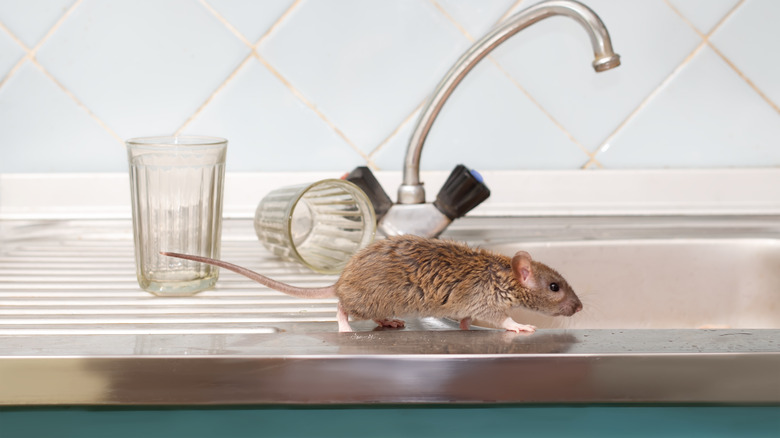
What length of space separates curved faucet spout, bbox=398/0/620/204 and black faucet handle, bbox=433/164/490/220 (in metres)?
0.05

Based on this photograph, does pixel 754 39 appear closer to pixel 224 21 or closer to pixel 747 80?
pixel 747 80

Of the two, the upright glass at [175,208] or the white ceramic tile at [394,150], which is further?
the white ceramic tile at [394,150]

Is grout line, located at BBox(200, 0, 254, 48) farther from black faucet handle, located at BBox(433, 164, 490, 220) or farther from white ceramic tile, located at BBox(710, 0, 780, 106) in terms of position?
white ceramic tile, located at BBox(710, 0, 780, 106)

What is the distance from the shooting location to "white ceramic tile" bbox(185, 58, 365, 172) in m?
1.31

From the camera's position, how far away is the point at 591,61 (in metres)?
1.32

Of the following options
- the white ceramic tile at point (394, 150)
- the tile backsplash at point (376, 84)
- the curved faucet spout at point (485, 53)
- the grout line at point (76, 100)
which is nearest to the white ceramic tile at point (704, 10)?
the tile backsplash at point (376, 84)

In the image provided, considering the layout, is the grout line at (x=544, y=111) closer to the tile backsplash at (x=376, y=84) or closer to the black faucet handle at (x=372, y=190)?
the tile backsplash at (x=376, y=84)

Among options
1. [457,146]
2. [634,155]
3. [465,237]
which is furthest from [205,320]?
[634,155]

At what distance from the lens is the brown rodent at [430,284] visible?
0.73m

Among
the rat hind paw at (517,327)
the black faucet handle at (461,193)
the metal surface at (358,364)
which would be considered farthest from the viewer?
the black faucet handle at (461,193)

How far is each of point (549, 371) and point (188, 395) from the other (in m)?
0.30

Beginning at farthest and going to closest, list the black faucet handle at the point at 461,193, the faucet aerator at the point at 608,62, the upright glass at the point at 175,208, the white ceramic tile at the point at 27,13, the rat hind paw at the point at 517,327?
the white ceramic tile at the point at 27,13 → the black faucet handle at the point at 461,193 → the faucet aerator at the point at 608,62 → the upright glass at the point at 175,208 → the rat hind paw at the point at 517,327

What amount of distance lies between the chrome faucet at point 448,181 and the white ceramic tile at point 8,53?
72 cm

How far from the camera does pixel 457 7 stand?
51.3 inches
